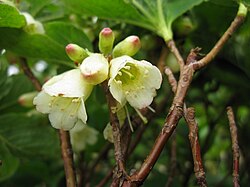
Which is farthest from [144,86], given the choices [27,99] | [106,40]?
[27,99]

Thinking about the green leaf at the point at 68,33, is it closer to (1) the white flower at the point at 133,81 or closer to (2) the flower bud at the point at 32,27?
(2) the flower bud at the point at 32,27

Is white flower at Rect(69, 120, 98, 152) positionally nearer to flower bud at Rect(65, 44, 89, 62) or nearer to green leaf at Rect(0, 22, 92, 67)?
green leaf at Rect(0, 22, 92, 67)

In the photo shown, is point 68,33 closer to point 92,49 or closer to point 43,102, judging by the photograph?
point 92,49

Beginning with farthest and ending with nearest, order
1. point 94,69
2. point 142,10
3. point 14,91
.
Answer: point 14,91, point 142,10, point 94,69

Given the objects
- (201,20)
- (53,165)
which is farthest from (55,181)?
(201,20)

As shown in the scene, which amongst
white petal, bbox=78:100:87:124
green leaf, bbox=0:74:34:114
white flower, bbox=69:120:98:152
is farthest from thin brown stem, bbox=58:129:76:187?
green leaf, bbox=0:74:34:114

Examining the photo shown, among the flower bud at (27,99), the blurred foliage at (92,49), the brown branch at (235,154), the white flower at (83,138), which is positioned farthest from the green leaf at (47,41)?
the brown branch at (235,154)
